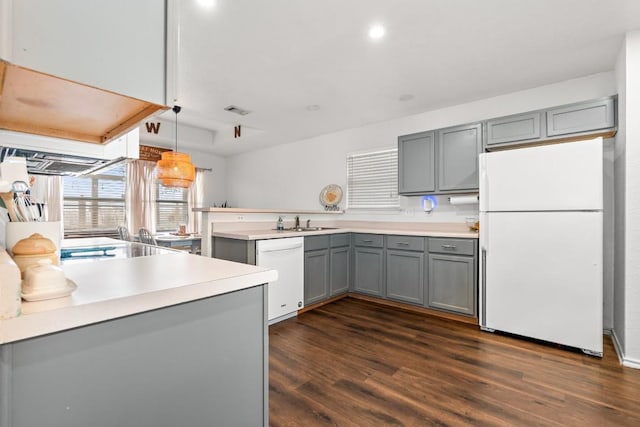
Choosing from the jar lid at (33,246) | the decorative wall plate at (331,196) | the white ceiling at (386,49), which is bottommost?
the jar lid at (33,246)

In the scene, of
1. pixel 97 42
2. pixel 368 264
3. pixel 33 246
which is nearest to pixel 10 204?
pixel 33 246

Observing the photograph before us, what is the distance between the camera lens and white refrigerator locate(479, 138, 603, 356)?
2365mm

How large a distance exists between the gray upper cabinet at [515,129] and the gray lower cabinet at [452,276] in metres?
1.06

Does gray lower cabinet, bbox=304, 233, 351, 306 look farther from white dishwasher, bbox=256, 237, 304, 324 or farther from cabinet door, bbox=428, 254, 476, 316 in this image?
cabinet door, bbox=428, 254, 476, 316

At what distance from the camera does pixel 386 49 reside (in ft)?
8.16

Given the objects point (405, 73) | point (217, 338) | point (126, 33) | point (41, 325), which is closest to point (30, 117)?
point (126, 33)

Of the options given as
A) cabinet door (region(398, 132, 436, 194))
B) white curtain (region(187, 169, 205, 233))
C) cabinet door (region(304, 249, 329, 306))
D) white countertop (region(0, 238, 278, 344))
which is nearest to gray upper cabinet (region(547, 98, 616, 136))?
cabinet door (region(398, 132, 436, 194))

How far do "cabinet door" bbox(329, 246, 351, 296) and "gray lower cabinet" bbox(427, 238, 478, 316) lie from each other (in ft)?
3.38

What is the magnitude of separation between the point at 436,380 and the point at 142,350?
1.83 meters

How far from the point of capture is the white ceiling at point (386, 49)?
2.03 meters

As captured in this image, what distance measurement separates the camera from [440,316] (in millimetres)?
3238

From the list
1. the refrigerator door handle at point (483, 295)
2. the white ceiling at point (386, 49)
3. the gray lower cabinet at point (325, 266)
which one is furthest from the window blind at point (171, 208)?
the refrigerator door handle at point (483, 295)

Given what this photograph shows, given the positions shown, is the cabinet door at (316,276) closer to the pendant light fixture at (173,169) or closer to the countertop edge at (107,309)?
the pendant light fixture at (173,169)

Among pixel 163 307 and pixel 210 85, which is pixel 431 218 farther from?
pixel 163 307
